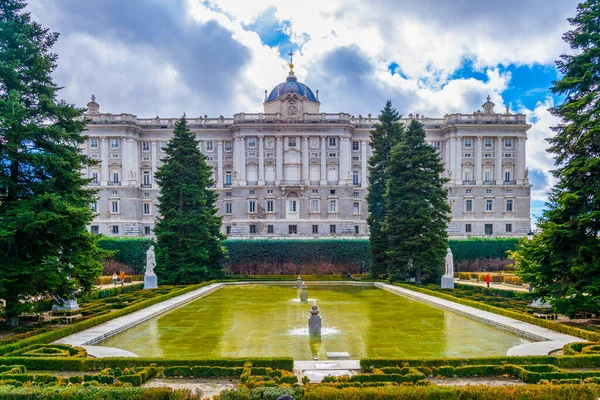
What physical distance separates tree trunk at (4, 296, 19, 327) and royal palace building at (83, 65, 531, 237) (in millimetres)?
48002

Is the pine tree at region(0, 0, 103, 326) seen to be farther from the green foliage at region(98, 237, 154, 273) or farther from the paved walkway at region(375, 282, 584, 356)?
the green foliage at region(98, 237, 154, 273)

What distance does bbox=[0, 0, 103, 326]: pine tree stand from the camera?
1387 centimetres

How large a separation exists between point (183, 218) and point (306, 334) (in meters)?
19.3

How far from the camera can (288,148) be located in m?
66.4

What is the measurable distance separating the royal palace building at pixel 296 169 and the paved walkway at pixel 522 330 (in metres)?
42.3

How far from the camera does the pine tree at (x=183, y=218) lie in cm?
3148

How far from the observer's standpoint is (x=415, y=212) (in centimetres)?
3130

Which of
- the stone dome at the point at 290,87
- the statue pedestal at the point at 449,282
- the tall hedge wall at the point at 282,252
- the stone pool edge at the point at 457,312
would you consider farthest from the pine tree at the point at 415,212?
the stone dome at the point at 290,87

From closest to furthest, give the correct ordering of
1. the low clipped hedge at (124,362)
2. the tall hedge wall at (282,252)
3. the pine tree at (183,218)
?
1. the low clipped hedge at (124,362)
2. the pine tree at (183,218)
3. the tall hedge wall at (282,252)

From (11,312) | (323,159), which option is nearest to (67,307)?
(11,312)

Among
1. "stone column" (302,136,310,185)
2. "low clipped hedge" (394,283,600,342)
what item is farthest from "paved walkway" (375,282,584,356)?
"stone column" (302,136,310,185)

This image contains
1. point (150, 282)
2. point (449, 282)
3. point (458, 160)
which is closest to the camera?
point (449, 282)

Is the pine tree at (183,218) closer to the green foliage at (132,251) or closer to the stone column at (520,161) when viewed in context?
the green foliage at (132,251)

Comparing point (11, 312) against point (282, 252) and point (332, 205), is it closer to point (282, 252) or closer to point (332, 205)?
point (282, 252)
